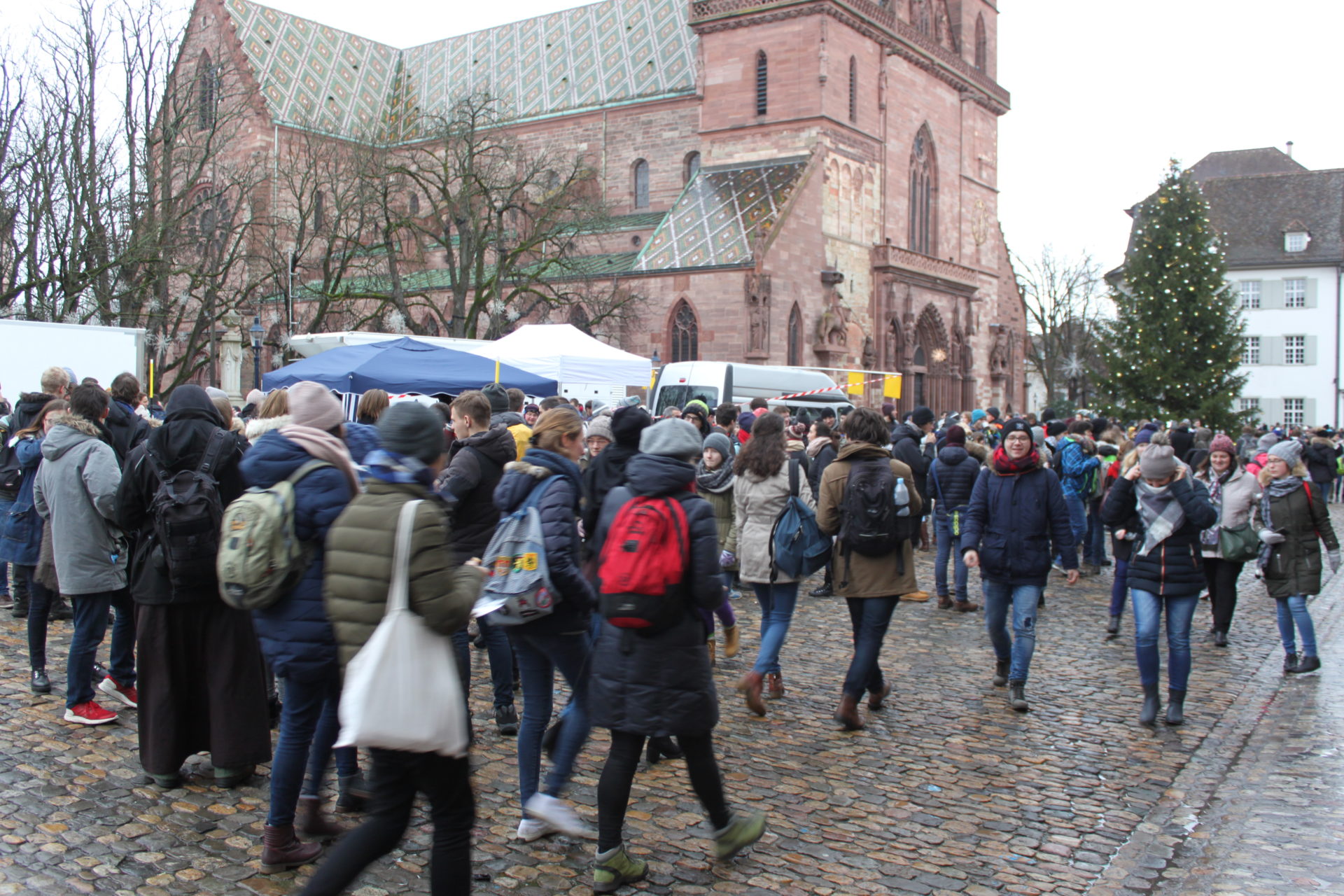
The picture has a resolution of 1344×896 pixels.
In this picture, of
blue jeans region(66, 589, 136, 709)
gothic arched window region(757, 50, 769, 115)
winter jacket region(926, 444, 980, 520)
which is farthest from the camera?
gothic arched window region(757, 50, 769, 115)

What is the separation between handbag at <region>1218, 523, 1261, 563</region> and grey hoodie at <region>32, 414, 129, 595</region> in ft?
26.0

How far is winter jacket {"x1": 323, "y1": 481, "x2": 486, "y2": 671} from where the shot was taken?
353cm

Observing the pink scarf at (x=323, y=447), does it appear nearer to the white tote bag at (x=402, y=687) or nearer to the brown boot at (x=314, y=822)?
the white tote bag at (x=402, y=687)

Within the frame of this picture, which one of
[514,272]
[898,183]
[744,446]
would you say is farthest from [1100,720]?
[898,183]

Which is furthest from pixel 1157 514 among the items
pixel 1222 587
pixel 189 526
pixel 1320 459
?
pixel 1320 459

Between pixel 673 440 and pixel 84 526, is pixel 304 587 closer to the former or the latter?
pixel 673 440

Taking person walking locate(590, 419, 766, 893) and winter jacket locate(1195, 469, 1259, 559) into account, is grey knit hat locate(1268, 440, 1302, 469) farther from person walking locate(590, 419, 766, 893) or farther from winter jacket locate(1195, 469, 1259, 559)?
person walking locate(590, 419, 766, 893)

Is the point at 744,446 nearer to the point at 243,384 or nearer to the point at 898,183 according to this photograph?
the point at 898,183

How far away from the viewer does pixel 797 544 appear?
6.84 meters

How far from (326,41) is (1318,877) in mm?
49885

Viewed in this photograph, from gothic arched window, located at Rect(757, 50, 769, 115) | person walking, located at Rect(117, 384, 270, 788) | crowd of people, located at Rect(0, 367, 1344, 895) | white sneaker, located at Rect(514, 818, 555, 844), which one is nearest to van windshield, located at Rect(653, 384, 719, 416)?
crowd of people, located at Rect(0, 367, 1344, 895)

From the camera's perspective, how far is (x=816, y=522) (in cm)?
693

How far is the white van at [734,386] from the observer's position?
20.9 m

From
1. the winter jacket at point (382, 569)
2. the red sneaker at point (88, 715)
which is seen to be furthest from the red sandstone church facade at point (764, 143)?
the winter jacket at point (382, 569)
